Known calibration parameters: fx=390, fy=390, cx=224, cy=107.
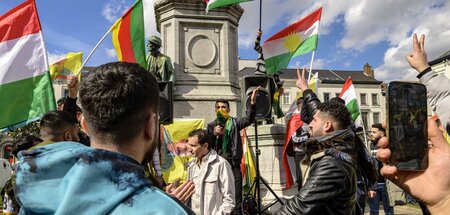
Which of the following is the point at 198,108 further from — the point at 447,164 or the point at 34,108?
the point at 447,164

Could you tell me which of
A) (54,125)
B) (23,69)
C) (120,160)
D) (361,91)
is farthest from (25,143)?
(361,91)

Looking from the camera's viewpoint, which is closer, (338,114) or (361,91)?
(338,114)

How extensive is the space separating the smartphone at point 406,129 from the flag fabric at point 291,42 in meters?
7.11

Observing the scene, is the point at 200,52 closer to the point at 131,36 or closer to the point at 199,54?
the point at 199,54

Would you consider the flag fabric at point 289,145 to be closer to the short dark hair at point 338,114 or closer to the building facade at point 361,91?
the short dark hair at point 338,114

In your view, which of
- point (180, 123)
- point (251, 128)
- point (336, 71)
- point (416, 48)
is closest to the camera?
point (416, 48)

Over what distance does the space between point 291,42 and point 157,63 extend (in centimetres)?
316

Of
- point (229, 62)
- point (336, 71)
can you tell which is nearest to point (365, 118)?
point (336, 71)

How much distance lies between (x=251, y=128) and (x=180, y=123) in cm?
179

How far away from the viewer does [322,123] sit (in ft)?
11.1

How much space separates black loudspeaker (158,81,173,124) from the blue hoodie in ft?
14.6

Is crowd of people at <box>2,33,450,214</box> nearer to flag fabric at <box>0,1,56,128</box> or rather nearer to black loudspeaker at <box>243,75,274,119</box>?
flag fabric at <box>0,1,56,128</box>

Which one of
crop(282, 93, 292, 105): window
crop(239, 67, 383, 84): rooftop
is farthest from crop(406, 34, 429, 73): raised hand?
crop(239, 67, 383, 84): rooftop

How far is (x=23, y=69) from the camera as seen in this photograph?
5.06 meters
